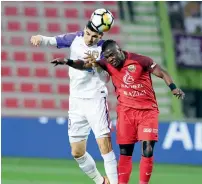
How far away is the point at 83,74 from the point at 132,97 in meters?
0.72

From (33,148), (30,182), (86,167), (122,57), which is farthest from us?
(33,148)

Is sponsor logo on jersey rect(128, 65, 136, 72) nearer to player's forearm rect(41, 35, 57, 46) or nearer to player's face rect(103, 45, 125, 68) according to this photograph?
player's face rect(103, 45, 125, 68)

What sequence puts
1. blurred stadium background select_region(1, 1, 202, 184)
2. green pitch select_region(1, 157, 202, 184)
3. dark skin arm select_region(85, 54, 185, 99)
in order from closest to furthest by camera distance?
dark skin arm select_region(85, 54, 185, 99), green pitch select_region(1, 157, 202, 184), blurred stadium background select_region(1, 1, 202, 184)

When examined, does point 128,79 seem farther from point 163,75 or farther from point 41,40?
point 41,40

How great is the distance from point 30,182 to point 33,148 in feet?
10.8

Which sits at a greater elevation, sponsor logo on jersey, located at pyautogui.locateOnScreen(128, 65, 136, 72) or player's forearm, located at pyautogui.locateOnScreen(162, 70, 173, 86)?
sponsor logo on jersey, located at pyautogui.locateOnScreen(128, 65, 136, 72)

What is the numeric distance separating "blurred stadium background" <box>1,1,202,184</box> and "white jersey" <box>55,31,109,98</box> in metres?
2.08

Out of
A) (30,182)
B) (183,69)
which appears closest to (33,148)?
(30,182)

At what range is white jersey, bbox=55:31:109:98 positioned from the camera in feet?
33.3

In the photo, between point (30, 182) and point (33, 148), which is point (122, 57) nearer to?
point (30, 182)

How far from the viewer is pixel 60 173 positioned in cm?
1278

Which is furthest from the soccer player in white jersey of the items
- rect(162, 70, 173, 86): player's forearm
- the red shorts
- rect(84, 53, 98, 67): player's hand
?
rect(162, 70, 173, 86): player's forearm

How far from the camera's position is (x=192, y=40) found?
2086 cm

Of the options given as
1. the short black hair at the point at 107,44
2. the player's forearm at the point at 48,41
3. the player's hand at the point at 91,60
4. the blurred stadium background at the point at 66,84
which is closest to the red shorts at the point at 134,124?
the player's hand at the point at 91,60
